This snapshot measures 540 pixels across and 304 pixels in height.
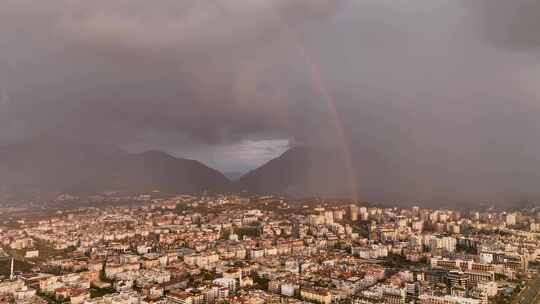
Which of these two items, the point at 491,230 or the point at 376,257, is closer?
the point at 376,257

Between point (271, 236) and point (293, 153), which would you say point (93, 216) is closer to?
point (271, 236)

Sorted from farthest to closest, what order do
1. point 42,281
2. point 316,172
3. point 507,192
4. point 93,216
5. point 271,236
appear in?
point 316,172 → point 507,192 → point 93,216 → point 271,236 → point 42,281

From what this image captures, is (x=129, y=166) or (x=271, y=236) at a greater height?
(x=129, y=166)

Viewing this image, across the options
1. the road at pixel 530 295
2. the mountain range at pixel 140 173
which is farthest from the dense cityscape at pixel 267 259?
the mountain range at pixel 140 173

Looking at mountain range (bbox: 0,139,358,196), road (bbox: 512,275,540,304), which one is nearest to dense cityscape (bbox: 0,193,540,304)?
road (bbox: 512,275,540,304)

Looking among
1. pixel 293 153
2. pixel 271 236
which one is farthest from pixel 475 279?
pixel 293 153

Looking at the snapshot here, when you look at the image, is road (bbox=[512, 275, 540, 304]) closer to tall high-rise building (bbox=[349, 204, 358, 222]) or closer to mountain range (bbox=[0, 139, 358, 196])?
tall high-rise building (bbox=[349, 204, 358, 222])
